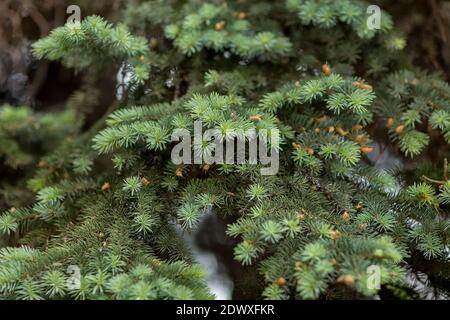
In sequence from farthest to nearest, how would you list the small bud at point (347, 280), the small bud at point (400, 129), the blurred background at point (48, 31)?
the blurred background at point (48, 31)
the small bud at point (400, 129)
the small bud at point (347, 280)

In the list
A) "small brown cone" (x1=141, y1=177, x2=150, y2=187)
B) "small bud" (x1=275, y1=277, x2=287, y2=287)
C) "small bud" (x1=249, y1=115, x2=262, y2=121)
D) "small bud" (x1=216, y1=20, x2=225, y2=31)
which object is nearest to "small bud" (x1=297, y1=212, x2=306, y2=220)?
"small bud" (x1=275, y1=277, x2=287, y2=287)

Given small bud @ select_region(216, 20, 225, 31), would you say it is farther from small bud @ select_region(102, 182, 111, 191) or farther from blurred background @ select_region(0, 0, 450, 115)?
small bud @ select_region(102, 182, 111, 191)

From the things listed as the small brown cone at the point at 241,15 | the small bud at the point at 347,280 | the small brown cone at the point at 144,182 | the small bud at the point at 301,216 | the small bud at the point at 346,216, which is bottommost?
the small bud at the point at 347,280

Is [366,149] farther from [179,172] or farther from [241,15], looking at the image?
[241,15]

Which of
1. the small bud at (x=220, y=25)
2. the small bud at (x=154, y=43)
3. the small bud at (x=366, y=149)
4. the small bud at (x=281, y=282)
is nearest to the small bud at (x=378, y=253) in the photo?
the small bud at (x=281, y=282)

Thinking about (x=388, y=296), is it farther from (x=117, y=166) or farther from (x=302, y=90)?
(x=117, y=166)

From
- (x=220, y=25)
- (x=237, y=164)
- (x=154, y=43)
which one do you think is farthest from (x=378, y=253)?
(x=154, y=43)

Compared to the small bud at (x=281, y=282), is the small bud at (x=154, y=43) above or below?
above

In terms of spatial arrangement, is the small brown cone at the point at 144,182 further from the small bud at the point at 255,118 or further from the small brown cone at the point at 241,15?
the small brown cone at the point at 241,15

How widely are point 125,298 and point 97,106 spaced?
1.19 metres

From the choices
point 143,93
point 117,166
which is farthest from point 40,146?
point 117,166

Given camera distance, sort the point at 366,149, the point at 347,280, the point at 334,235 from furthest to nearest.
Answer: the point at 366,149, the point at 334,235, the point at 347,280

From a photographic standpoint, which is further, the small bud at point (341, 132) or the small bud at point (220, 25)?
the small bud at point (220, 25)

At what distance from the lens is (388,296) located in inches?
51.9
